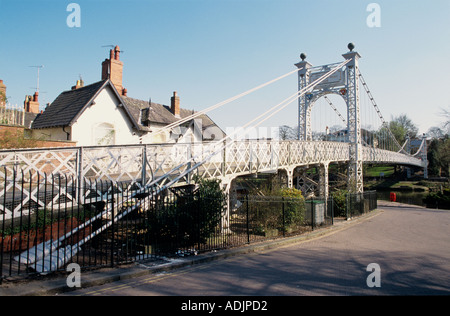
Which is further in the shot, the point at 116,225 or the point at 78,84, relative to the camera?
the point at 78,84

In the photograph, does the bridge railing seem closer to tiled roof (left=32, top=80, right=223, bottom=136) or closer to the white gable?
the white gable

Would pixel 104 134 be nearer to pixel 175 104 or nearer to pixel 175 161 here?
pixel 175 161

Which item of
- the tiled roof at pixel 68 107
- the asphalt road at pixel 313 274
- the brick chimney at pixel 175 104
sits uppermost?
the brick chimney at pixel 175 104

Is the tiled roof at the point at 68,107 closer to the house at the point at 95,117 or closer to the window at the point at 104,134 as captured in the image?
the house at the point at 95,117

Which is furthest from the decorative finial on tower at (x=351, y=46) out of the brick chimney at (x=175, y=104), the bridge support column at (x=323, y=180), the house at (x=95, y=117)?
the house at (x=95, y=117)

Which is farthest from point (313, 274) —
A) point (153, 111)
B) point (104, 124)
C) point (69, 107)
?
point (153, 111)

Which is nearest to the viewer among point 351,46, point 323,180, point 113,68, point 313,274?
point 313,274

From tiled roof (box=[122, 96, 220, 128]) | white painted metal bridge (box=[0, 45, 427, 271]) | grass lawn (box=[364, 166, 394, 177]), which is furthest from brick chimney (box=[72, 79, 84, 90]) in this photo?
grass lawn (box=[364, 166, 394, 177])

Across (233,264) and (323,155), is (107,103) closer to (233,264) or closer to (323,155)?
(233,264)

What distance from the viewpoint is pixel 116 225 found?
9.81 meters

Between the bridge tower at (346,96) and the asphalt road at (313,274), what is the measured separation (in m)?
15.2

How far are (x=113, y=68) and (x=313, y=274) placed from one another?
61.3 feet

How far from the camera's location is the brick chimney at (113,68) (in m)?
20.3

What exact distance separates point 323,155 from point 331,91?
6543 millimetres
